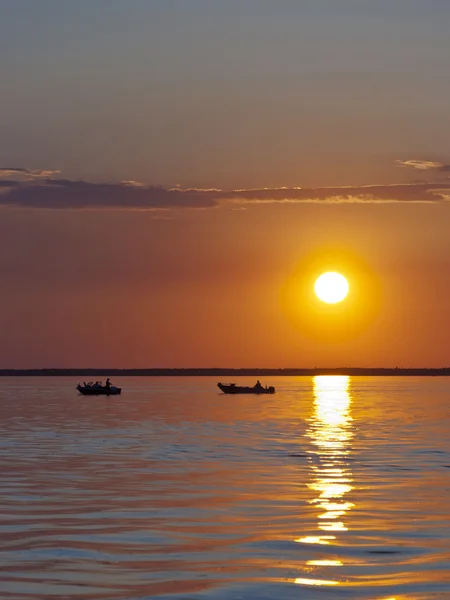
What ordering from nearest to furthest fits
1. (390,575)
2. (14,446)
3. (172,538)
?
(390,575)
(172,538)
(14,446)

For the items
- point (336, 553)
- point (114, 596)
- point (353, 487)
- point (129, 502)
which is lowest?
point (114, 596)

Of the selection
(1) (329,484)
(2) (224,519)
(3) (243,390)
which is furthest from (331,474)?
(3) (243,390)

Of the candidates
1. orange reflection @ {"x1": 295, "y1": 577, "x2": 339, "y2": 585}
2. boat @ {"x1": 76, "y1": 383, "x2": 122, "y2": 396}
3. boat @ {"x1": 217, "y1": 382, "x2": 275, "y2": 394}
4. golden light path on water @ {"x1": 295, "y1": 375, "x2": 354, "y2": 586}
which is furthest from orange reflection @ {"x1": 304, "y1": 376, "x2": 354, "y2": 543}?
boat @ {"x1": 217, "y1": 382, "x2": 275, "y2": 394}

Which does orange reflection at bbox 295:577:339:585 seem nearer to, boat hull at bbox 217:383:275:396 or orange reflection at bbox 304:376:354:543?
orange reflection at bbox 304:376:354:543

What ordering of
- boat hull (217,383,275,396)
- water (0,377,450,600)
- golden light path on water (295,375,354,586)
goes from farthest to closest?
boat hull (217,383,275,396) < golden light path on water (295,375,354,586) < water (0,377,450,600)

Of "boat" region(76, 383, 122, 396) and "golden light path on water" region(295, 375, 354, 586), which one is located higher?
"boat" region(76, 383, 122, 396)

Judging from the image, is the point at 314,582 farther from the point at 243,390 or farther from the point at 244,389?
the point at 244,389

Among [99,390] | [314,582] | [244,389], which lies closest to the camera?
[314,582]

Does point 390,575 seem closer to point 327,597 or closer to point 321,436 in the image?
point 327,597

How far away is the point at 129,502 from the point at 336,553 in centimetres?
1080

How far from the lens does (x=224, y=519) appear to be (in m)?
31.9

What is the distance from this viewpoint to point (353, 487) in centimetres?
4059

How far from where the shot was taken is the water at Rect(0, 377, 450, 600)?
2305 centimetres

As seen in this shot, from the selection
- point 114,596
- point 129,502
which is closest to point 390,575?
point 114,596
